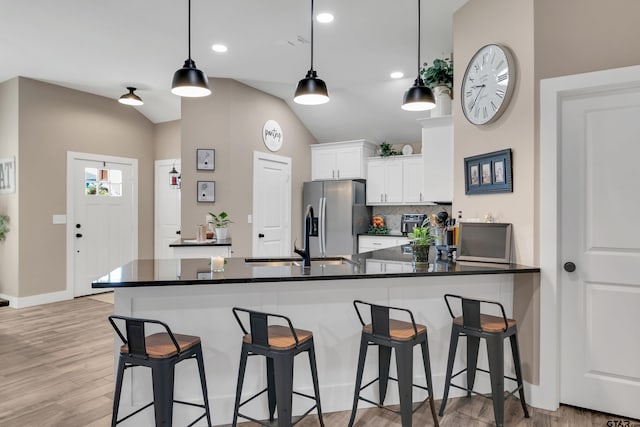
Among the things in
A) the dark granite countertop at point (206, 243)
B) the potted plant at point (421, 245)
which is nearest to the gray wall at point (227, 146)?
the dark granite countertop at point (206, 243)

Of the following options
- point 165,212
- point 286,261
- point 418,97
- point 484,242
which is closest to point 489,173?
point 484,242

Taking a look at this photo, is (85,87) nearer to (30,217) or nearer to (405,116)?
(30,217)

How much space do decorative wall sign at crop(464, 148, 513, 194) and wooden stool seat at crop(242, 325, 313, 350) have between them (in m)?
1.70

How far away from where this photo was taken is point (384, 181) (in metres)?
6.17

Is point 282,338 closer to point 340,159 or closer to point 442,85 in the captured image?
point 442,85

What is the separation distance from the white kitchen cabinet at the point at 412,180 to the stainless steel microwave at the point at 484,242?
3.03 meters

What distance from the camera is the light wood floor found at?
2.42m

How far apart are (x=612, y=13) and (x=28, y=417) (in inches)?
170

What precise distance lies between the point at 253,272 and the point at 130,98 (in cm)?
413

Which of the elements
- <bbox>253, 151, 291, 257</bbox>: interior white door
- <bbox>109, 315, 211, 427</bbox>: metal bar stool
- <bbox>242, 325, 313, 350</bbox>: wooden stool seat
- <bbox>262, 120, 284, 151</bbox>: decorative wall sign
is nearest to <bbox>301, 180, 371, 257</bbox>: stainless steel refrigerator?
<bbox>253, 151, 291, 257</bbox>: interior white door

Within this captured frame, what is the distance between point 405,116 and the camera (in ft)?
Answer: 19.1

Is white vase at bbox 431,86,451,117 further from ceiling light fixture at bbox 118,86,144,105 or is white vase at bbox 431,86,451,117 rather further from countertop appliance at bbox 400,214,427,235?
ceiling light fixture at bbox 118,86,144,105

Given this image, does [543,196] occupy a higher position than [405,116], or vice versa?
[405,116]

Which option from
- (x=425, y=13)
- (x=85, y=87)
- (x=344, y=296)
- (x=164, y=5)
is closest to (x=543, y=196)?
(x=344, y=296)
